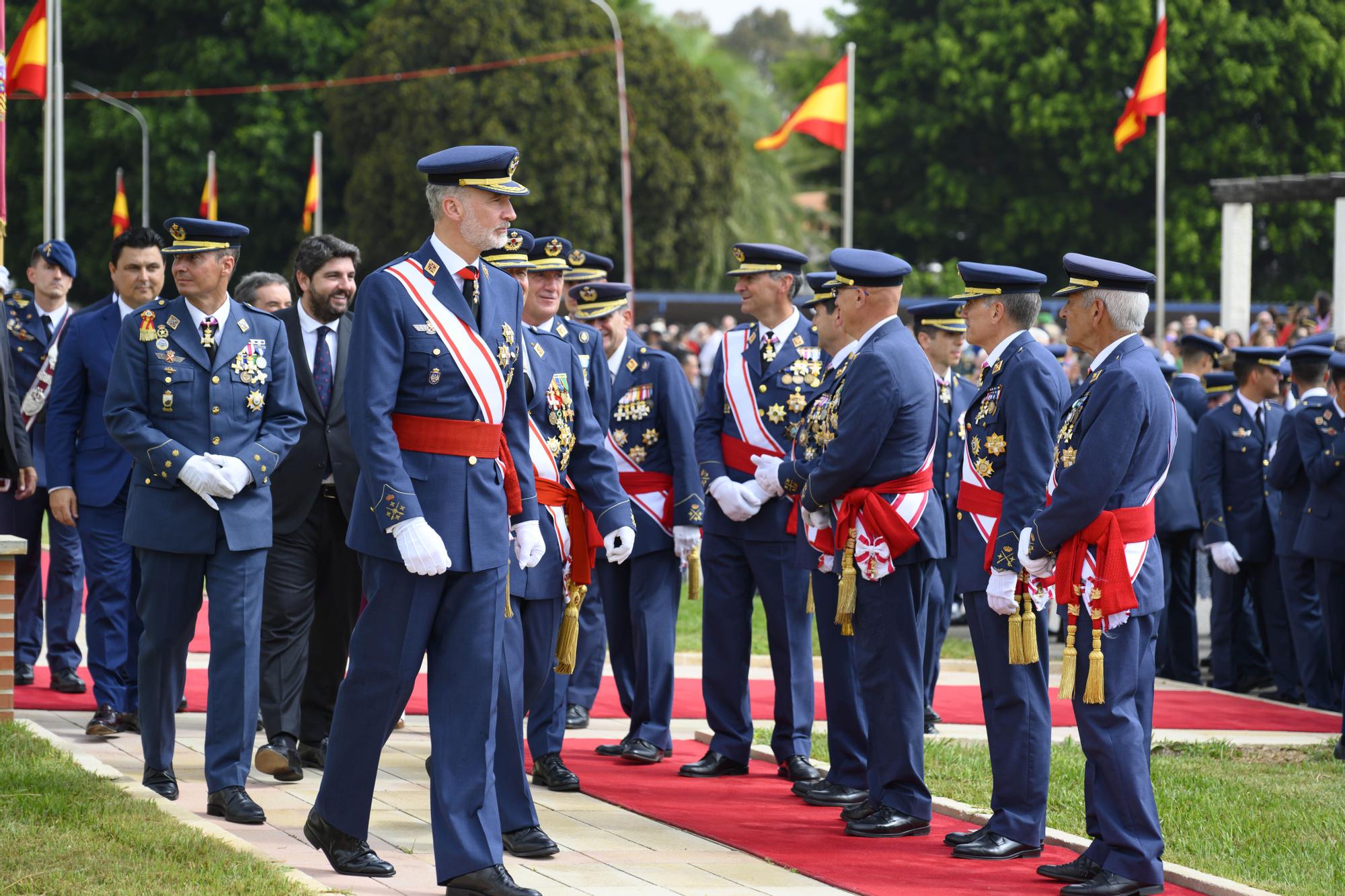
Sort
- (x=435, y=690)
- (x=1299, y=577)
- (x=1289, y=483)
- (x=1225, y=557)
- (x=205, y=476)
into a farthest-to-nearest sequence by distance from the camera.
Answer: (x=1225, y=557)
(x=1299, y=577)
(x=1289, y=483)
(x=205, y=476)
(x=435, y=690)

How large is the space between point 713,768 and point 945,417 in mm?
2594

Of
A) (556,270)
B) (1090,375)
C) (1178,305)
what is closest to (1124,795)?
(1090,375)

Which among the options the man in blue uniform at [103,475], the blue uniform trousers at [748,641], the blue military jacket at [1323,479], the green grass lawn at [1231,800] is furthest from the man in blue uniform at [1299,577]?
the man in blue uniform at [103,475]

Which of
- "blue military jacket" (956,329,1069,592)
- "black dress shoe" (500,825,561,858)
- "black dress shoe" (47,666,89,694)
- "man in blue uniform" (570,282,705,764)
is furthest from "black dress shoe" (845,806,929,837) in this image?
"black dress shoe" (47,666,89,694)

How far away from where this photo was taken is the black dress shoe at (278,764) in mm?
7422

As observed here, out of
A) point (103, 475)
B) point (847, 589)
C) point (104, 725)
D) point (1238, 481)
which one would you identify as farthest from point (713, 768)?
point (1238, 481)

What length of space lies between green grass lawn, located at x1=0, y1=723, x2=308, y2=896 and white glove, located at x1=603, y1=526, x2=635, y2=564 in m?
1.95

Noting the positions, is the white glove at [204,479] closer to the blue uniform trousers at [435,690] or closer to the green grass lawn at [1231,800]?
the blue uniform trousers at [435,690]

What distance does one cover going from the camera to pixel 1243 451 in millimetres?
11445

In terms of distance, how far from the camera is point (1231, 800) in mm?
7484

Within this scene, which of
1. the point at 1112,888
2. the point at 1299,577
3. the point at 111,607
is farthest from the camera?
the point at 1299,577

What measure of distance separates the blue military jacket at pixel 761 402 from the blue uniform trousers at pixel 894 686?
1.20m

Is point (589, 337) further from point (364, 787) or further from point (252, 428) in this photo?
point (364, 787)

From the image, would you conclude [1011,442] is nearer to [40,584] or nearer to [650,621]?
[650,621]
